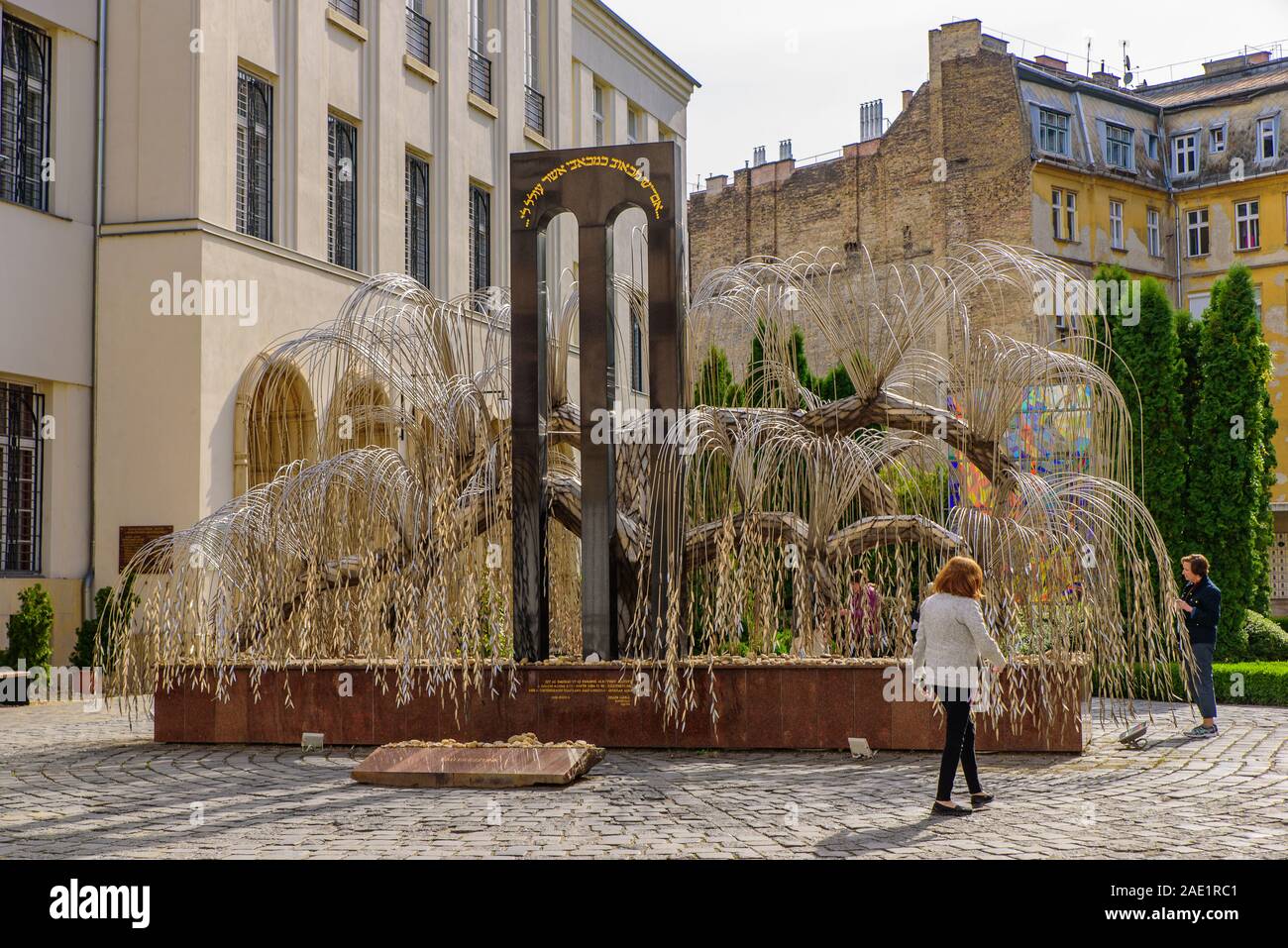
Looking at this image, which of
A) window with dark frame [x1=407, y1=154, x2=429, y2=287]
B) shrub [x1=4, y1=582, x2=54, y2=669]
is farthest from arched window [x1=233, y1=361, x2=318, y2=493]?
window with dark frame [x1=407, y1=154, x2=429, y2=287]

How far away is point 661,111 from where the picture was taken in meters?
38.0

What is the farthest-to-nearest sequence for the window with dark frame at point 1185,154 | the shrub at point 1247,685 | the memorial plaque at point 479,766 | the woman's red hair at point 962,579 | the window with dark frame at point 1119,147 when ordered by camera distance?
the window with dark frame at point 1185,154 → the window with dark frame at point 1119,147 → the shrub at point 1247,685 → the memorial plaque at point 479,766 → the woman's red hair at point 962,579

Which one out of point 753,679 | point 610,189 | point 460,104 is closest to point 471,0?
point 460,104

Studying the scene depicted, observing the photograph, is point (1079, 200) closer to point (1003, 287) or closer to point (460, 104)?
point (460, 104)

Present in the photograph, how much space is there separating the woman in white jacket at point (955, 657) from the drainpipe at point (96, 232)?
13879 mm

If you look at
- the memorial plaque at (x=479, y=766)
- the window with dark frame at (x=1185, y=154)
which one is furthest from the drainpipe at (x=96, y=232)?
the window with dark frame at (x=1185, y=154)

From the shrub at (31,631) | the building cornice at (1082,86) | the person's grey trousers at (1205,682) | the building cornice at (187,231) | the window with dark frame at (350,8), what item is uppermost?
the building cornice at (1082,86)

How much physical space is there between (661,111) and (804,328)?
2553 centimetres

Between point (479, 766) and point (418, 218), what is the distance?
1785 centimetres

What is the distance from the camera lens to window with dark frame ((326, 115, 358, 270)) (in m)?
23.6

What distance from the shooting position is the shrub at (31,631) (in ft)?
59.6

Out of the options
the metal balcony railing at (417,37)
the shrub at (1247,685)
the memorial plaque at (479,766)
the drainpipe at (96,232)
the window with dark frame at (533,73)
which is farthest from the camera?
the window with dark frame at (533,73)

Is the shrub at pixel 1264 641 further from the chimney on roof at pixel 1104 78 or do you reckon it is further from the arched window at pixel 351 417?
the chimney on roof at pixel 1104 78

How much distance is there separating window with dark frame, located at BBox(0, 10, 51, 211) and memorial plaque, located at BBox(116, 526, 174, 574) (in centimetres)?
445
